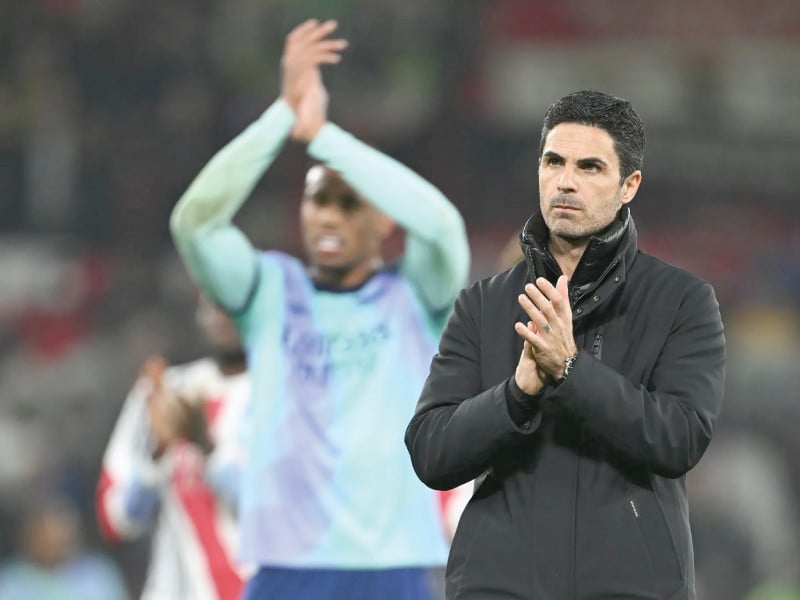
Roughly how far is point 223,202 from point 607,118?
197cm

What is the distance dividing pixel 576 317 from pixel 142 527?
3.67 metres

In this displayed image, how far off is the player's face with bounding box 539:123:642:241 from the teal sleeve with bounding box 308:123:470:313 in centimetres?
168

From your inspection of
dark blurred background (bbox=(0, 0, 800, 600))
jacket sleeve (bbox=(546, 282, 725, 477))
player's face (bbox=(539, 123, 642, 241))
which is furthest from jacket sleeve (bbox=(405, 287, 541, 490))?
dark blurred background (bbox=(0, 0, 800, 600))

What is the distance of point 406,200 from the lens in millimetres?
4805

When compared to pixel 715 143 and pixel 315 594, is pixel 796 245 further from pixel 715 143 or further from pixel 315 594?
pixel 315 594

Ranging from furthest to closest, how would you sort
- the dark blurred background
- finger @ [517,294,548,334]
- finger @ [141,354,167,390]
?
the dark blurred background
finger @ [141,354,167,390]
finger @ [517,294,548,334]

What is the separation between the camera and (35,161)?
1498 centimetres

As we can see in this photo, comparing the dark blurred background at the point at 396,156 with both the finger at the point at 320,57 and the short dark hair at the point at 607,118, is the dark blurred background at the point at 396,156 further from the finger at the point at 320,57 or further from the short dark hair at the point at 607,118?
the short dark hair at the point at 607,118

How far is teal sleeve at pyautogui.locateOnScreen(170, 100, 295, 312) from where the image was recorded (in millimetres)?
4867

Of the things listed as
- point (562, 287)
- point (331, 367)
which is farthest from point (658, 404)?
point (331, 367)

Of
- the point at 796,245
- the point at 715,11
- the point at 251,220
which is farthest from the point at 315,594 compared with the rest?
the point at 715,11

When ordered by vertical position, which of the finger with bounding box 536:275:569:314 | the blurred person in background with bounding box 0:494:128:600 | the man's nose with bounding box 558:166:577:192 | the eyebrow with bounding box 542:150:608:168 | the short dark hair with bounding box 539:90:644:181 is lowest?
the blurred person in background with bounding box 0:494:128:600

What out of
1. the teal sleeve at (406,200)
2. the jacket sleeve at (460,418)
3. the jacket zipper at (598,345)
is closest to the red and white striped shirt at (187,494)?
the teal sleeve at (406,200)

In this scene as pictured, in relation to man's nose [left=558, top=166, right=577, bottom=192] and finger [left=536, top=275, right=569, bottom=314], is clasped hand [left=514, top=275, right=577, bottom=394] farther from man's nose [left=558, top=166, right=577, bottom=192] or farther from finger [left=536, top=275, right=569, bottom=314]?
man's nose [left=558, top=166, right=577, bottom=192]
